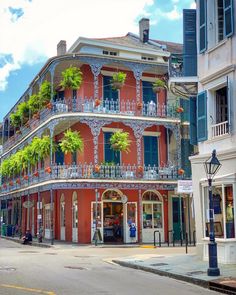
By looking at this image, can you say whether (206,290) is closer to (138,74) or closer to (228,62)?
(228,62)

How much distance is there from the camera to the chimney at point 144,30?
36.1 meters

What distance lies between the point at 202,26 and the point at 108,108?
41.5ft

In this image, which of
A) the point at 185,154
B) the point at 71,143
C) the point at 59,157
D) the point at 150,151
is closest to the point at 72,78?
the point at 71,143

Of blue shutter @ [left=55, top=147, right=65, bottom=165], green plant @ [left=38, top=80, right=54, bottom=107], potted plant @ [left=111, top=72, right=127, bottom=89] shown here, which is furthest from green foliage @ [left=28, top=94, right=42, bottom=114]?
potted plant @ [left=111, top=72, right=127, bottom=89]

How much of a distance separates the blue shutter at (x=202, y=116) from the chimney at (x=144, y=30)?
62.0 feet

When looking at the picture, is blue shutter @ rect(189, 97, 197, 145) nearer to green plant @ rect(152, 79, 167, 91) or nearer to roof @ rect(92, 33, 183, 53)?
green plant @ rect(152, 79, 167, 91)

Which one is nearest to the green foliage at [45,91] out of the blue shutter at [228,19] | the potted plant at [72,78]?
the potted plant at [72,78]

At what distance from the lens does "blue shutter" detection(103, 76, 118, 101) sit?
30.8 meters

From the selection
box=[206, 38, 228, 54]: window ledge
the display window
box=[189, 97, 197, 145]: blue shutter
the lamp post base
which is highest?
box=[206, 38, 228, 54]: window ledge

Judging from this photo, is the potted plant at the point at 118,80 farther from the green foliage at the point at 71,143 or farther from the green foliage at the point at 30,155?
the green foliage at the point at 30,155

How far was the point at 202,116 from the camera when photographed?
58.6 feet

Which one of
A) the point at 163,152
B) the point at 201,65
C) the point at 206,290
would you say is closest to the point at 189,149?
the point at 163,152

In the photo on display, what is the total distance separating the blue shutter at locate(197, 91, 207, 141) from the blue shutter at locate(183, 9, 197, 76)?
1.52 meters

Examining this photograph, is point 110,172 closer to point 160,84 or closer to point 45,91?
point 160,84
